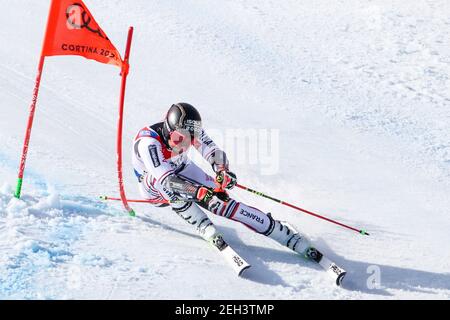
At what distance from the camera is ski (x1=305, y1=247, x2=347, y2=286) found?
6.43 m

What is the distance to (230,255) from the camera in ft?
21.7

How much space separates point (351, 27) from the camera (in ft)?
49.4

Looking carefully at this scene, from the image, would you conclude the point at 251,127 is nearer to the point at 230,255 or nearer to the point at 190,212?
the point at 190,212

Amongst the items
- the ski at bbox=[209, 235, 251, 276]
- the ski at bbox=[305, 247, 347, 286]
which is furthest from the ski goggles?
the ski at bbox=[305, 247, 347, 286]

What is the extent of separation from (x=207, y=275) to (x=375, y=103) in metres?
7.32

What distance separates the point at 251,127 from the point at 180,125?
4.28 metres

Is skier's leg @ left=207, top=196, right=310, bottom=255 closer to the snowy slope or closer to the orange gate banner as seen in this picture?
the snowy slope

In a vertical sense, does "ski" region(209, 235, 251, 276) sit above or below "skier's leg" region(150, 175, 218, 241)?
below

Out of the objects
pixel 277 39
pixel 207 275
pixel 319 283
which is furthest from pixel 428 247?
pixel 277 39

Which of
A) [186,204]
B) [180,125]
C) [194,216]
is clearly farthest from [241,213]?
[180,125]

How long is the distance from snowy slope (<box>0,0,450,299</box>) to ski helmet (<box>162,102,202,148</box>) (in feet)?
3.84

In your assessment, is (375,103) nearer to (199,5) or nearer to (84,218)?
(199,5)

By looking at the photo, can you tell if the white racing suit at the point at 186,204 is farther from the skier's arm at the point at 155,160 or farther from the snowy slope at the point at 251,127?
the snowy slope at the point at 251,127
